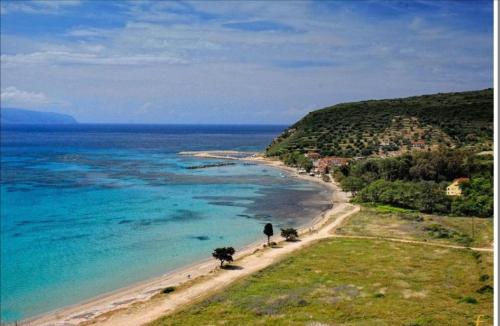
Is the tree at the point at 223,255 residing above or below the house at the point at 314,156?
below

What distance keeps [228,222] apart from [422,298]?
32673 mm

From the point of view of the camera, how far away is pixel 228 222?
5922 cm

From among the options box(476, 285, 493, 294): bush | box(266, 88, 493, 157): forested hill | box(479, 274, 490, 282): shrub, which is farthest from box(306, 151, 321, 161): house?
box(476, 285, 493, 294): bush

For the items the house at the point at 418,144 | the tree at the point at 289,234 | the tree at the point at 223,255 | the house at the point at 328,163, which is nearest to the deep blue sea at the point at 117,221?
the tree at the point at 289,234

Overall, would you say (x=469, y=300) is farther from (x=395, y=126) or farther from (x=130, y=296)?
(x=395, y=126)

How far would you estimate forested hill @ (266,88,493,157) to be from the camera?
119m

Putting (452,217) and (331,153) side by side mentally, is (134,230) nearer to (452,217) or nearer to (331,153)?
(452,217)

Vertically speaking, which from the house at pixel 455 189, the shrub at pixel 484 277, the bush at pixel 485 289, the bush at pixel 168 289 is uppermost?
the house at pixel 455 189

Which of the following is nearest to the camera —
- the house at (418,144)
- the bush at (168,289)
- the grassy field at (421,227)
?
the bush at (168,289)

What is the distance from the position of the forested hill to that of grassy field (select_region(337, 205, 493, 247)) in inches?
2099

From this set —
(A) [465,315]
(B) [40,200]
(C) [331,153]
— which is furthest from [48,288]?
(C) [331,153]

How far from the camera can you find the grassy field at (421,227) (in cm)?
4641

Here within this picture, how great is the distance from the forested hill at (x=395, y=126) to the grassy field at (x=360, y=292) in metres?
72.4

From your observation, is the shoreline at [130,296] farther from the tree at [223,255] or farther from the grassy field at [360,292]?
the grassy field at [360,292]
